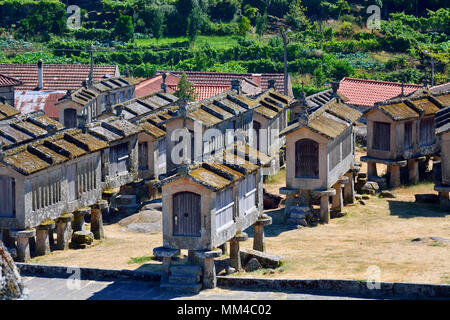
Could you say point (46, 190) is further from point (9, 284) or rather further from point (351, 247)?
point (9, 284)

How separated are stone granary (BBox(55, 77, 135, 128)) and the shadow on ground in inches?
736

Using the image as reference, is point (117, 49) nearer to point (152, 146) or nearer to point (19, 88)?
point (19, 88)

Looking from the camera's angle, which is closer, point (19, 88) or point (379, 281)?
point (379, 281)

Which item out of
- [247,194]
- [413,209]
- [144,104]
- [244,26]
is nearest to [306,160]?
[413,209]

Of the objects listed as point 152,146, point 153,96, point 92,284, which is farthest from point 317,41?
point 92,284

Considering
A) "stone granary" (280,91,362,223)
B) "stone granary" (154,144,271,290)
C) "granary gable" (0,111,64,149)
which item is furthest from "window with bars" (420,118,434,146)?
"stone granary" (154,144,271,290)

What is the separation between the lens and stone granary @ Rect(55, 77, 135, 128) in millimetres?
58344

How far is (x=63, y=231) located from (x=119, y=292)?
770cm

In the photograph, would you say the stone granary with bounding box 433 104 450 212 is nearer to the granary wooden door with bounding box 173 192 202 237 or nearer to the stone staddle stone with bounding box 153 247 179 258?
the granary wooden door with bounding box 173 192 202 237

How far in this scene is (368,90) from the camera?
2574 inches

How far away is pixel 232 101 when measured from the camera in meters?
46.9

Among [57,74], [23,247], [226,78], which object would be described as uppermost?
[57,74]

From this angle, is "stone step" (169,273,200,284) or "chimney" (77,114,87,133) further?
"chimney" (77,114,87,133)

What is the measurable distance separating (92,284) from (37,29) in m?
69.3
